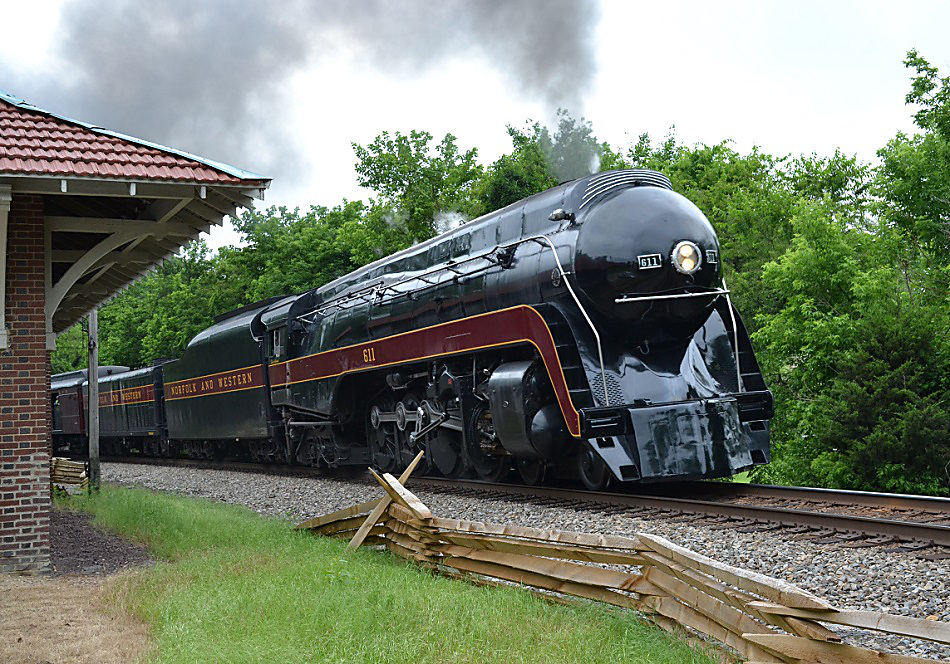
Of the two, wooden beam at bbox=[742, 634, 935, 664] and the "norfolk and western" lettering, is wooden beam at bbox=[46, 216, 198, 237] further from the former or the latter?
the "norfolk and western" lettering

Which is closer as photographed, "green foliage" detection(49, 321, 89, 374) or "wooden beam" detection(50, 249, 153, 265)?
"wooden beam" detection(50, 249, 153, 265)

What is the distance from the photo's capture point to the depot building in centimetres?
838

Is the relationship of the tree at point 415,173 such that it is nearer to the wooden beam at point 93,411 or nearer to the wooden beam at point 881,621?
the wooden beam at point 93,411

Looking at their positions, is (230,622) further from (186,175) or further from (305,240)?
(305,240)

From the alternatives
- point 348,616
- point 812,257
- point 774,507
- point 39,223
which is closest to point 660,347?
point 774,507

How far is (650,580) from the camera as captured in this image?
5234mm

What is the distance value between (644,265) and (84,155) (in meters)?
5.94

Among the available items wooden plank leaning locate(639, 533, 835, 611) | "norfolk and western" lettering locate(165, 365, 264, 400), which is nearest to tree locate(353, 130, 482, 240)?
"norfolk and western" lettering locate(165, 365, 264, 400)

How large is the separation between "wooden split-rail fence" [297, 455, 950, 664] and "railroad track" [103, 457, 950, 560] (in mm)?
2529

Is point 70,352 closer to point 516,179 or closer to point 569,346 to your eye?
point 516,179

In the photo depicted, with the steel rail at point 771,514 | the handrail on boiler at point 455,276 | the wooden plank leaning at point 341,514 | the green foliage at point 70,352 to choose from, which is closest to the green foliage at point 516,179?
the handrail on boiler at point 455,276

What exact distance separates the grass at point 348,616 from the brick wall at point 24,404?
1.42 m

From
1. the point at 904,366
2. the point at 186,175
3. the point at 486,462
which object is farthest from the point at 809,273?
the point at 186,175

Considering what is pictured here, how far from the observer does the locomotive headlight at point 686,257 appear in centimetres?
1041
